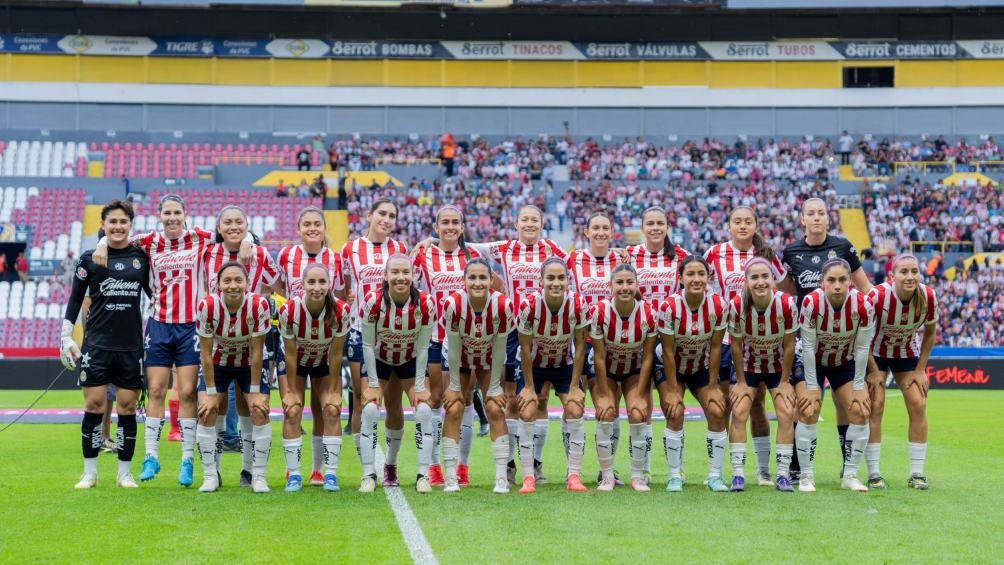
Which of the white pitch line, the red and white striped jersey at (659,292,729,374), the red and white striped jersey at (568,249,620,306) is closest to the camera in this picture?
the white pitch line

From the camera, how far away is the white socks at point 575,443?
30.1 feet

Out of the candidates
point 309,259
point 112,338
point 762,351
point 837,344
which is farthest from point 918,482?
point 112,338

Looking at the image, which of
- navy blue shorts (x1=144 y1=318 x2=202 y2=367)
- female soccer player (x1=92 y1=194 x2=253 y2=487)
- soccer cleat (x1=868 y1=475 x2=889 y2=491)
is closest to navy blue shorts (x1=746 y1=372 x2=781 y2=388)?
soccer cleat (x1=868 y1=475 x2=889 y2=491)

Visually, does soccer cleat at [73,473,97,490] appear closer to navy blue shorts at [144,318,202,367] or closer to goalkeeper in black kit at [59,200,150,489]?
goalkeeper in black kit at [59,200,150,489]

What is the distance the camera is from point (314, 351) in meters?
9.23

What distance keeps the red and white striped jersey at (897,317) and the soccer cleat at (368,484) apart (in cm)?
424

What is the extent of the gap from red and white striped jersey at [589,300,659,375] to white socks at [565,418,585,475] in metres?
0.68

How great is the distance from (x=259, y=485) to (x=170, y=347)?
145 centimetres

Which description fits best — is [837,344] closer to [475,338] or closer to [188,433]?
[475,338]

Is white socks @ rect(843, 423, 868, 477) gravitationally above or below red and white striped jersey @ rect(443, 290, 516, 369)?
below

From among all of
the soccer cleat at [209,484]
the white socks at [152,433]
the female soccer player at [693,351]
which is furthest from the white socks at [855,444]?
the white socks at [152,433]

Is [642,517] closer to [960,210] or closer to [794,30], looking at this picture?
[960,210]

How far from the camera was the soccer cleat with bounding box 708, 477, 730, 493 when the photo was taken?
352 inches

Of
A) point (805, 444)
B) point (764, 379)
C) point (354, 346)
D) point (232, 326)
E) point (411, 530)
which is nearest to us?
point (411, 530)
